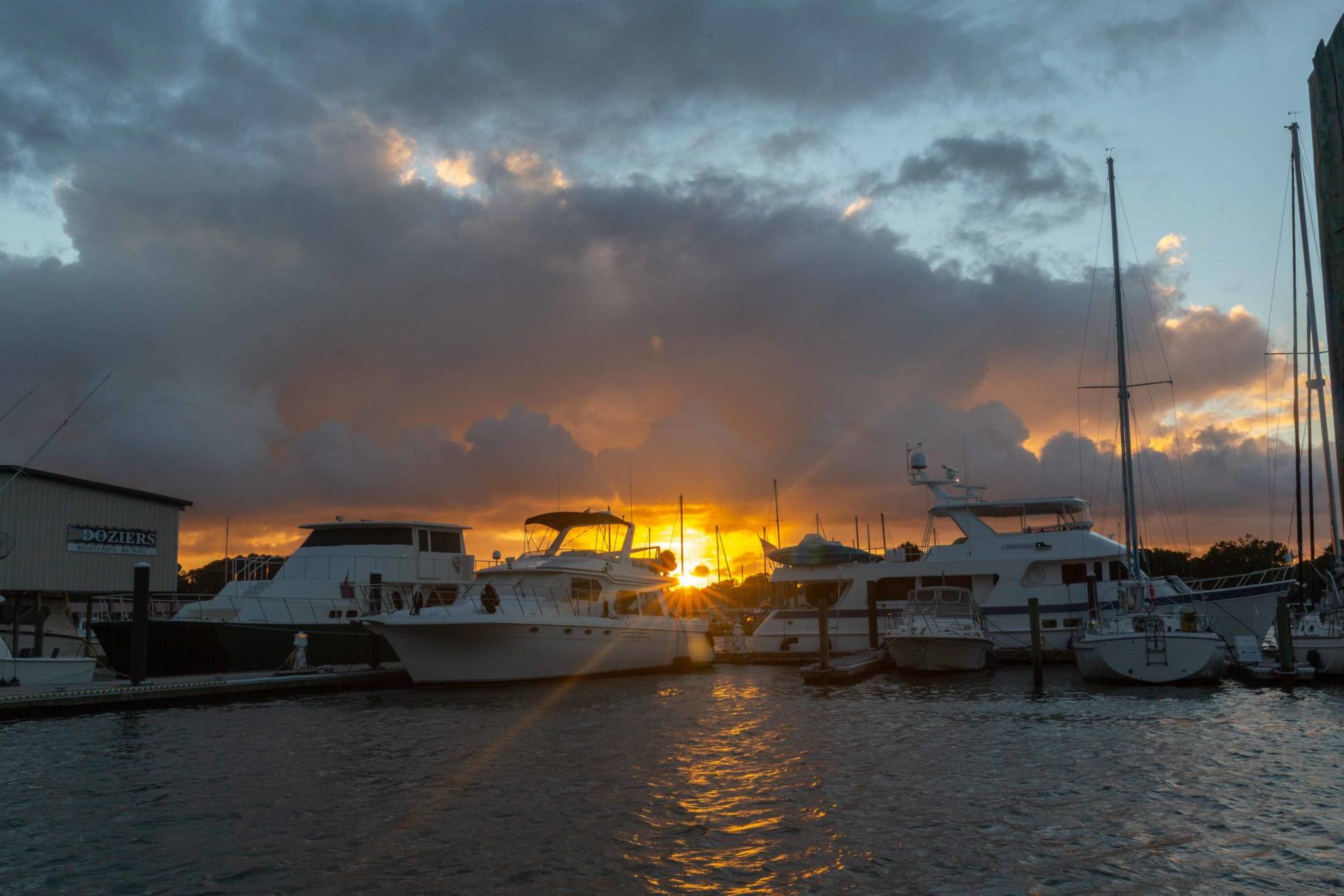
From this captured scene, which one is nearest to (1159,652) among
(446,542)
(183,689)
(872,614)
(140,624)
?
Answer: (872,614)

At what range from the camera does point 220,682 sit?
77.5ft

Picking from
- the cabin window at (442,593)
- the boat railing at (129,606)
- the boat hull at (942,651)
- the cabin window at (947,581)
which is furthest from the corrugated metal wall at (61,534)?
the cabin window at (947,581)

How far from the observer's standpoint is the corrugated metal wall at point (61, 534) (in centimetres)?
3306

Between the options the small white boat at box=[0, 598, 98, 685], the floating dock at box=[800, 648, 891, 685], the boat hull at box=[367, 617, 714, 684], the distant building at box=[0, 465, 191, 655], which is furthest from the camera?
the distant building at box=[0, 465, 191, 655]

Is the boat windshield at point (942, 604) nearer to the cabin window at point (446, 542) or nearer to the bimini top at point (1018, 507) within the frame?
the bimini top at point (1018, 507)

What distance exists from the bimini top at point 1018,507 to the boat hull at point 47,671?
27.1 meters

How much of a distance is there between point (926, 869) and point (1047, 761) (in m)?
6.46

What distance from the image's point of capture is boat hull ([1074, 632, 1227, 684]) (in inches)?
983

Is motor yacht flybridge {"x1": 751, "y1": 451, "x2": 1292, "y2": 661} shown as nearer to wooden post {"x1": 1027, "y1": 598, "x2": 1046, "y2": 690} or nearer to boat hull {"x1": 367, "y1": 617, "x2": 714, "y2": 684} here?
wooden post {"x1": 1027, "y1": 598, "x2": 1046, "y2": 690}

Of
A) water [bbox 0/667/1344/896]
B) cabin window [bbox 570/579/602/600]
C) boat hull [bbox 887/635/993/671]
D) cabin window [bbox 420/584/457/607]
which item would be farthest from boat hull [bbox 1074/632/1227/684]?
cabin window [bbox 420/584/457/607]

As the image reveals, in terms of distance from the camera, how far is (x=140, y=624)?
2297 centimetres

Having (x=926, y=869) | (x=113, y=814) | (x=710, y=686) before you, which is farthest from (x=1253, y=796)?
(x=710, y=686)

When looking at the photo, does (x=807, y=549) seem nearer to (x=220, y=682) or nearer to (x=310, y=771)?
(x=220, y=682)

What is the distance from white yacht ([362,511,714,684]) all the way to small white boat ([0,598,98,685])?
6994mm
